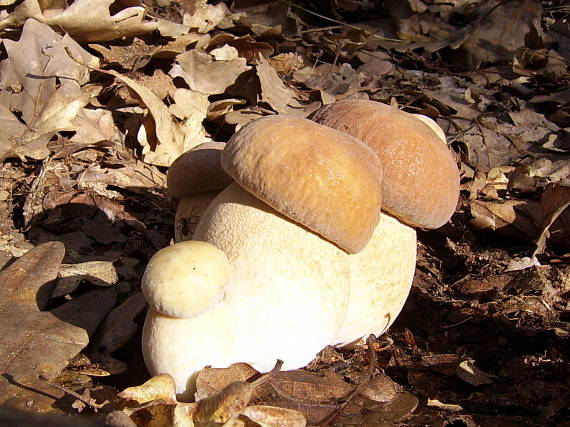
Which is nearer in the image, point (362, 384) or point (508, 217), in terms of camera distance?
point (362, 384)

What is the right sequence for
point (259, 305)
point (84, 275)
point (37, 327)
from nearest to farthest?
1. point (259, 305)
2. point (37, 327)
3. point (84, 275)

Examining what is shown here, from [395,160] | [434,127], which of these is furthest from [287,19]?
[395,160]

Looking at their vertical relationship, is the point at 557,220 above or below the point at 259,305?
below

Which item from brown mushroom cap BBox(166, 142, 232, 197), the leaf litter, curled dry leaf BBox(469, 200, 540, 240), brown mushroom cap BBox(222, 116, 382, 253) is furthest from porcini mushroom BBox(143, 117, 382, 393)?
curled dry leaf BBox(469, 200, 540, 240)

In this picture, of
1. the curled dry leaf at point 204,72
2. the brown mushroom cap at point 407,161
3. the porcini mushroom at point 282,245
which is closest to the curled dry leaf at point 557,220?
the brown mushroom cap at point 407,161

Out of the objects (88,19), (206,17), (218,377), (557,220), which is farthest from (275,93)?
(218,377)

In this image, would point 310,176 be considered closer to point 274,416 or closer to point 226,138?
point 274,416

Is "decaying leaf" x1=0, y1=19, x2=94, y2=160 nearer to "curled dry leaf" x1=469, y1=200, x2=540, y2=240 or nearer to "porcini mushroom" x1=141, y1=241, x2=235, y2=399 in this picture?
"porcini mushroom" x1=141, y1=241, x2=235, y2=399
